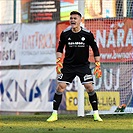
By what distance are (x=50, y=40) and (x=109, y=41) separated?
2.18 meters

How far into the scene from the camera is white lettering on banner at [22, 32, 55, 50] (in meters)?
17.8

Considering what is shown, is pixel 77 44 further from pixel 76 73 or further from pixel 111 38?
pixel 111 38

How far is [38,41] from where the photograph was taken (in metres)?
18.0

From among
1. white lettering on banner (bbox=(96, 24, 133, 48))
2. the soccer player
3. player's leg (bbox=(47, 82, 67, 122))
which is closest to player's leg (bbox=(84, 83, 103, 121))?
the soccer player

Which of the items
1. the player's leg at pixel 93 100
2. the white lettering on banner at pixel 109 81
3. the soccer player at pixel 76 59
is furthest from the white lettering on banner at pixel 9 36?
the player's leg at pixel 93 100

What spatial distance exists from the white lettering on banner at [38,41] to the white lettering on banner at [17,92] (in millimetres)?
1010

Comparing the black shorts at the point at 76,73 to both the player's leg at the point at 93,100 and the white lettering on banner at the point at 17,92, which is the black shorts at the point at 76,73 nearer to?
the player's leg at the point at 93,100

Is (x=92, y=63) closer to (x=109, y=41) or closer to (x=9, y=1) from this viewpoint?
(x=109, y=41)

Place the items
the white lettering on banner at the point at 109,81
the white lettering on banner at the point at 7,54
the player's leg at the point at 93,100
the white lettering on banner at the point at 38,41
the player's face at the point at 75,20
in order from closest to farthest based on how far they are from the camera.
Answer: the player's face at the point at 75,20 < the player's leg at the point at 93,100 < the white lettering on banner at the point at 109,81 < the white lettering on banner at the point at 38,41 < the white lettering on banner at the point at 7,54

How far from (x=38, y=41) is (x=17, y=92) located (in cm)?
158

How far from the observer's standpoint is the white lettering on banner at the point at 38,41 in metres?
17.8

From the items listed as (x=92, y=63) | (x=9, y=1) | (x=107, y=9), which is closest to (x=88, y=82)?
(x=92, y=63)

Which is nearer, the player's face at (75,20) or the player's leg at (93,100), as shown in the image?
the player's face at (75,20)

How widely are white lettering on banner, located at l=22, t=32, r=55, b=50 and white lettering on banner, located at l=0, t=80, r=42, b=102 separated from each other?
1010 mm
